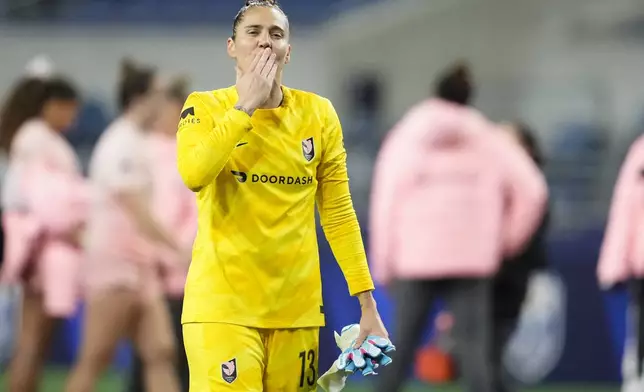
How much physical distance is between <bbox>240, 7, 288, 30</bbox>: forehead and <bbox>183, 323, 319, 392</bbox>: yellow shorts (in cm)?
97

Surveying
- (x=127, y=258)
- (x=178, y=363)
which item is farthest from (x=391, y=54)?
(x=127, y=258)

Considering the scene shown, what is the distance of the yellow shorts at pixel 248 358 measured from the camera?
4023 millimetres

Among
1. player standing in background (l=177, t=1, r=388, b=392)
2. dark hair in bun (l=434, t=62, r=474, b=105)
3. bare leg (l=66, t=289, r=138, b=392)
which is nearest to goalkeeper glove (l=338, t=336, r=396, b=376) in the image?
player standing in background (l=177, t=1, r=388, b=392)

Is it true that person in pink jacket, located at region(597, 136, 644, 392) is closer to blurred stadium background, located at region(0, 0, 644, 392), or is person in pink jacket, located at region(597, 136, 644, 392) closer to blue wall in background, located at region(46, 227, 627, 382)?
blue wall in background, located at region(46, 227, 627, 382)

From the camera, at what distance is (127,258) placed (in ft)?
24.0

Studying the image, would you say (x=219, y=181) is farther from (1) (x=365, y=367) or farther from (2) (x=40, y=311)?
(2) (x=40, y=311)

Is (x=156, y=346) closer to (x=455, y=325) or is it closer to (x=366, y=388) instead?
(x=455, y=325)

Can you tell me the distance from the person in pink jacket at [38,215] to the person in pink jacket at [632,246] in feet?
10.7

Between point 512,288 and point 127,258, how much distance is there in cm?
279

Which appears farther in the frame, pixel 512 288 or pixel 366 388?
pixel 366 388

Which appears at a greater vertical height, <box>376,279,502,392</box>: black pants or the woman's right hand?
the woman's right hand

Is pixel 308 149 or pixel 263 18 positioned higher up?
pixel 263 18

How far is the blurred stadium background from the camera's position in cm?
1752

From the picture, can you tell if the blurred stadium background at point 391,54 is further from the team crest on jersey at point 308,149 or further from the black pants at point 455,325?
the team crest on jersey at point 308,149
